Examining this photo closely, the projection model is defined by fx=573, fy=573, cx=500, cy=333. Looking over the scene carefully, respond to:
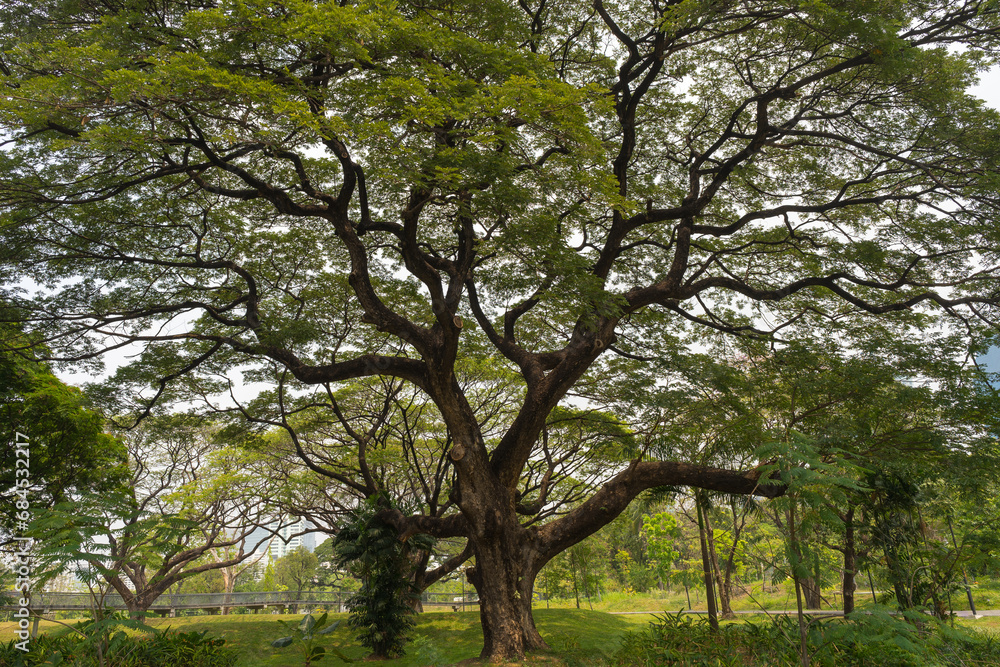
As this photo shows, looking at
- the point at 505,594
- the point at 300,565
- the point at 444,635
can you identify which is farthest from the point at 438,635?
the point at 300,565

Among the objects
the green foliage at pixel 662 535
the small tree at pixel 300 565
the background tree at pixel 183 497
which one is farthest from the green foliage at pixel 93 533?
the small tree at pixel 300 565

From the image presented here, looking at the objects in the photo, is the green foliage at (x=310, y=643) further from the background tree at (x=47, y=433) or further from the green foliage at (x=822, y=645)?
the green foliage at (x=822, y=645)

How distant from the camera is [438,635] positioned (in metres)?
12.8

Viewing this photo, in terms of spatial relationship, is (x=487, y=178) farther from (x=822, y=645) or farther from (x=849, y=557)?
(x=849, y=557)

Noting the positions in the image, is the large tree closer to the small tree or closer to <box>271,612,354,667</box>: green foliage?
<box>271,612,354,667</box>: green foliage

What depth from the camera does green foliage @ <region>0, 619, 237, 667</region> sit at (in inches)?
208

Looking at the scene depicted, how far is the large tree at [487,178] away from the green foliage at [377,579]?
0.51 metres

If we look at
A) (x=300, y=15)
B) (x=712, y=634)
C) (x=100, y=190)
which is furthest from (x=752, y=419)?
(x=100, y=190)

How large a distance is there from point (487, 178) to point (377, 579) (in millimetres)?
7162

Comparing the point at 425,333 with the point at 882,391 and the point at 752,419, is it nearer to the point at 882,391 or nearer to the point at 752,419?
the point at 752,419

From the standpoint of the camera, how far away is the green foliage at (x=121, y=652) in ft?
17.3

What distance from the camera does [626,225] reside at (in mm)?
9062

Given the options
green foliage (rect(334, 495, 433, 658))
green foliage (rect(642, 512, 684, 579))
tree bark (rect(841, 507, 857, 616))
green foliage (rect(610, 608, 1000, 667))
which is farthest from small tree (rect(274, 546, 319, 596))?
green foliage (rect(610, 608, 1000, 667))

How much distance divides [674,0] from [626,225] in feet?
10.4
